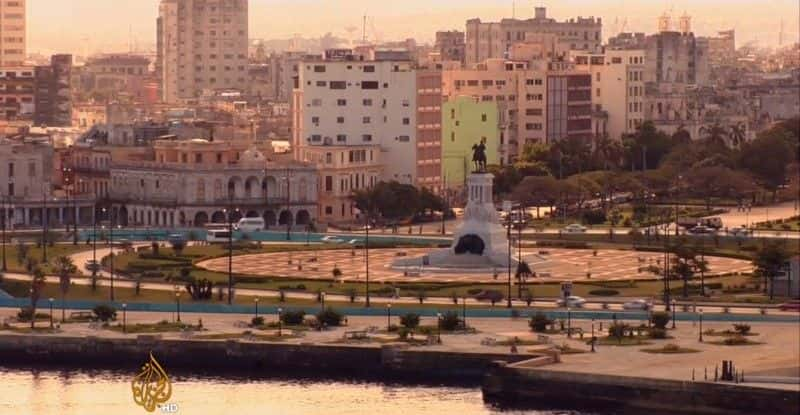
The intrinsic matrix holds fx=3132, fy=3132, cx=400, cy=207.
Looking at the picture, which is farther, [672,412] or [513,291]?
[513,291]

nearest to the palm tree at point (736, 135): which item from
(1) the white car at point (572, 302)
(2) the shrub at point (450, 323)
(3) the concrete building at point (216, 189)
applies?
(3) the concrete building at point (216, 189)

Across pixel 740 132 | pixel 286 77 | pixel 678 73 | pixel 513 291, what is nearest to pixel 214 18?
pixel 286 77

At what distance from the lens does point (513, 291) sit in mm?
82562

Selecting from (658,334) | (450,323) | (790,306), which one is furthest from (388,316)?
(790,306)

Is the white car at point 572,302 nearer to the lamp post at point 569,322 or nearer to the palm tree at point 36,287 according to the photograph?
the lamp post at point 569,322

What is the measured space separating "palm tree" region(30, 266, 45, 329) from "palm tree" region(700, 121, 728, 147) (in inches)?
2124

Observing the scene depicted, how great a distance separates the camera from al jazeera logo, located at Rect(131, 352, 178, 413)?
6438 centimetres

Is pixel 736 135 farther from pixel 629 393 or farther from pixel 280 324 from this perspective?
pixel 629 393

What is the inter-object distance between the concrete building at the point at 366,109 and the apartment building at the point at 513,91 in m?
16.3

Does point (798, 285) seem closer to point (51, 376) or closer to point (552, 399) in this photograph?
point (552, 399)

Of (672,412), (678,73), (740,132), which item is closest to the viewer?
(672,412)

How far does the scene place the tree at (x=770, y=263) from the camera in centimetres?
7981

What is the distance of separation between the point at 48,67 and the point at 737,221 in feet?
203

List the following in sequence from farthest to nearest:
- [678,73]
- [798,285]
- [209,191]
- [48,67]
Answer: [678,73] → [48,67] → [209,191] → [798,285]
